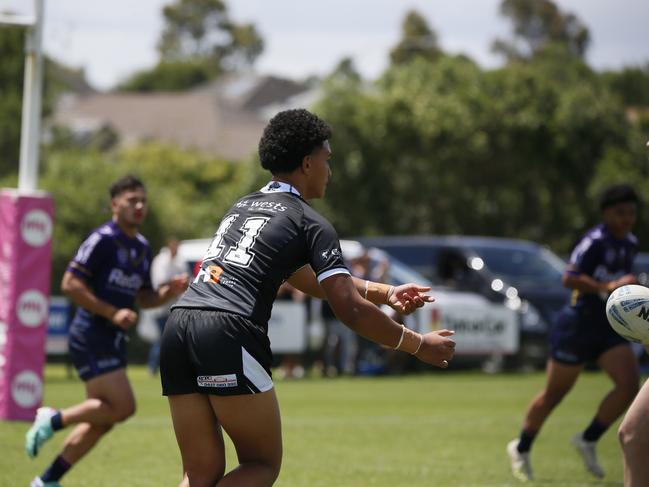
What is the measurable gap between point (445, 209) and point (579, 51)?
66298 millimetres

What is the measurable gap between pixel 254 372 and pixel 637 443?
2.12 m

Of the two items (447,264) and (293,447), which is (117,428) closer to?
(293,447)

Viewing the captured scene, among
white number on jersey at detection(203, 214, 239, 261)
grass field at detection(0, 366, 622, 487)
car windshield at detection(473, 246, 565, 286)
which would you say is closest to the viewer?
white number on jersey at detection(203, 214, 239, 261)

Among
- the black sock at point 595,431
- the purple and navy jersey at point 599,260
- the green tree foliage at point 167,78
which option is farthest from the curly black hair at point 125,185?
the green tree foliage at point 167,78

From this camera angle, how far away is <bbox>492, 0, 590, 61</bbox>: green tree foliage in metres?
97.6

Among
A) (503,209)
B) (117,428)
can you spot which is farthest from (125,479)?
(503,209)

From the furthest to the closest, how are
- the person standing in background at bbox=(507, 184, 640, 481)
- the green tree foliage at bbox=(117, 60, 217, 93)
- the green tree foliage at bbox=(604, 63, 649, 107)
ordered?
the green tree foliage at bbox=(117, 60, 217, 93), the green tree foliage at bbox=(604, 63, 649, 107), the person standing in background at bbox=(507, 184, 640, 481)

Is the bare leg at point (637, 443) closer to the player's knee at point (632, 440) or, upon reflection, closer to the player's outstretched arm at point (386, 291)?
the player's knee at point (632, 440)

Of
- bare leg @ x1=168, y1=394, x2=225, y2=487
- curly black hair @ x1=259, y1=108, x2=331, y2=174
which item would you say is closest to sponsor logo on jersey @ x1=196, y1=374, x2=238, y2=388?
bare leg @ x1=168, y1=394, x2=225, y2=487

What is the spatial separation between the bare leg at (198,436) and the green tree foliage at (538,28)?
306ft

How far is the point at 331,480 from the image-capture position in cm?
922

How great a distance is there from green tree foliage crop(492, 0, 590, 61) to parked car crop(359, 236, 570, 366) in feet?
245

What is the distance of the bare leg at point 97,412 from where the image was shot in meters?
8.53

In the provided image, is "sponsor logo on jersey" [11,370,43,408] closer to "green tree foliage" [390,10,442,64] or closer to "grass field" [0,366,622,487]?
"grass field" [0,366,622,487]
